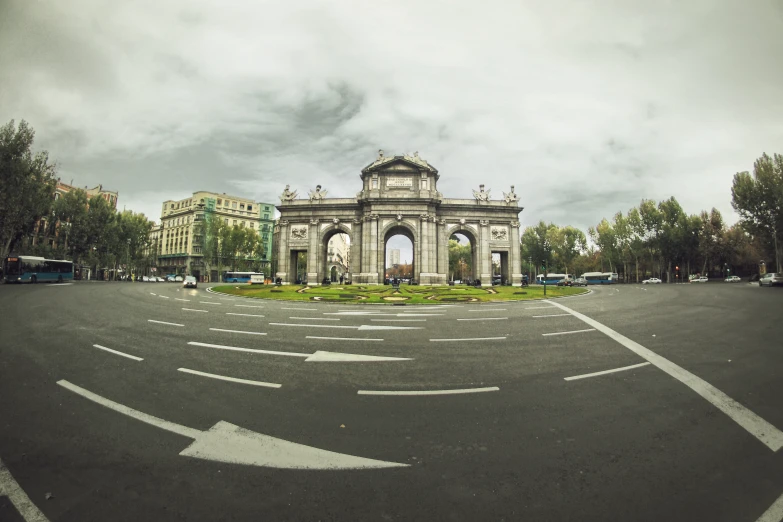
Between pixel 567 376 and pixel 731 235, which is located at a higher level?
pixel 731 235

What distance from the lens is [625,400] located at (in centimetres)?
548

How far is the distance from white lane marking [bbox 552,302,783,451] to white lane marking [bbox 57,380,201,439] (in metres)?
7.81

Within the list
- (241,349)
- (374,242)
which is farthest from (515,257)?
(241,349)

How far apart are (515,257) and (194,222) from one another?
3302 inches

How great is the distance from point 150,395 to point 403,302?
64.0 ft

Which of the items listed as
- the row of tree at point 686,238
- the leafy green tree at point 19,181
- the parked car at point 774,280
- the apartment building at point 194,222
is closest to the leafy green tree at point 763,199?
the row of tree at point 686,238

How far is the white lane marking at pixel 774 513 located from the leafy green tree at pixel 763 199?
6502cm

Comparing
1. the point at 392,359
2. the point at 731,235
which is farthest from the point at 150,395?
the point at 731,235

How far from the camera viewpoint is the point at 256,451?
382 cm

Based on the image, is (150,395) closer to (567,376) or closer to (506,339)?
(567,376)

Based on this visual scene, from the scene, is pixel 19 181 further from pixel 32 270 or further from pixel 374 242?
pixel 374 242

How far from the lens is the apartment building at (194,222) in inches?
3465

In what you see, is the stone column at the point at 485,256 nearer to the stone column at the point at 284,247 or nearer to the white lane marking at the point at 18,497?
the stone column at the point at 284,247

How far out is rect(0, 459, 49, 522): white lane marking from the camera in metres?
2.77
